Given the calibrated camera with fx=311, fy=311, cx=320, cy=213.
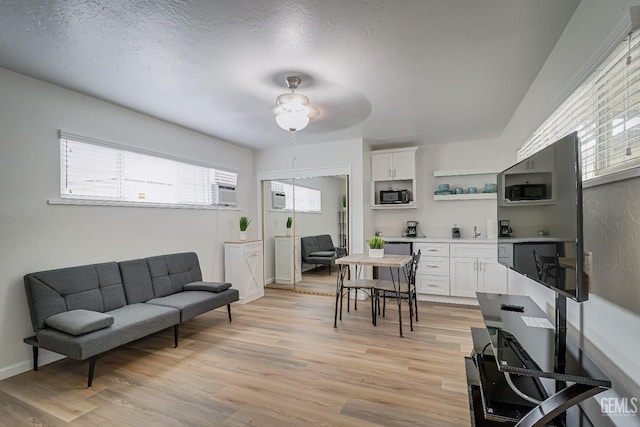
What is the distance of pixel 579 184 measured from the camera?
3.92ft

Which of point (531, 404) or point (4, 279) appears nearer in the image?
point (531, 404)

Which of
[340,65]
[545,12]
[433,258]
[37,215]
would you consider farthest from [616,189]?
[37,215]

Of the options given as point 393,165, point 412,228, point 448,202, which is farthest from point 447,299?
point 393,165

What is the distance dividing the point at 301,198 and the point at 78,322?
144 inches

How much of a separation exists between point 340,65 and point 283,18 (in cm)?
73

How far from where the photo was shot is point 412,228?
5.33 m

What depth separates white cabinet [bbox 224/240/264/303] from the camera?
4.83 metres

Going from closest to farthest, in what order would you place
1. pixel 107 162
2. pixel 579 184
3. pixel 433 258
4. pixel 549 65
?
pixel 579 184
pixel 549 65
pixel 107 162
pixel 433 258

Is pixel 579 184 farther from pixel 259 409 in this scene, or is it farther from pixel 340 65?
pixel 259 409

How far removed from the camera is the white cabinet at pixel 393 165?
518cm

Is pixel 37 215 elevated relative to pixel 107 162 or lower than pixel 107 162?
lower

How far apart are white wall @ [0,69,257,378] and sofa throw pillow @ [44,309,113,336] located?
1.56 ft

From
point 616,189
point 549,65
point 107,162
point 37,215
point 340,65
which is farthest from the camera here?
point 107,162

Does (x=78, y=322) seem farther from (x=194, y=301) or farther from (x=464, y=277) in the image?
(x=464, y=277)
